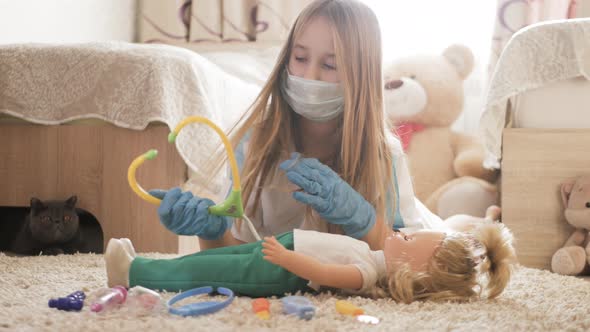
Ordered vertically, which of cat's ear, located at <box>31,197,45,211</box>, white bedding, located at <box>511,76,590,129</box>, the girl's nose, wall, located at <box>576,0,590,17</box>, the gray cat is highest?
wall, located at <box>576,0,590,17</box>

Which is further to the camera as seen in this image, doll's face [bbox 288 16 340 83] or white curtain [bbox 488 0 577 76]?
white curtain [bbox 488 0 577 76]

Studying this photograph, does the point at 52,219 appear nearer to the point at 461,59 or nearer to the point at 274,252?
the point at 274,252

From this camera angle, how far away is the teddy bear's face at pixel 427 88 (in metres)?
2.59

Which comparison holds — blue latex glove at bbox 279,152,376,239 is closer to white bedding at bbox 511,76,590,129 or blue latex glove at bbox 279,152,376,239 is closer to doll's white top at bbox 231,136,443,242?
doll's white top at bbox 231,136,443,242

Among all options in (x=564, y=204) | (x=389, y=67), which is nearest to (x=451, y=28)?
(x=389, y=67)

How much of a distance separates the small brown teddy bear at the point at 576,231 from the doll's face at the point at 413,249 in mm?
792

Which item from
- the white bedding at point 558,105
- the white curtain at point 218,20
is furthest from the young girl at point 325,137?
the white curtain at point 218,20

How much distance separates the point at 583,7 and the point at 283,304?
2.40 meters

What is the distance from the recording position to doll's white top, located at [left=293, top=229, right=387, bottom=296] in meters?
1.02

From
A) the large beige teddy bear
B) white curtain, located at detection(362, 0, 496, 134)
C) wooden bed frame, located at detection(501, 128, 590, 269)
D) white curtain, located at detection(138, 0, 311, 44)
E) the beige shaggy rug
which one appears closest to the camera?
the beige shaggy rug

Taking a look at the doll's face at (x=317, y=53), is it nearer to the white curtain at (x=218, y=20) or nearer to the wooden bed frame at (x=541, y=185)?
the wooden bed frame at (x=541, y=185)

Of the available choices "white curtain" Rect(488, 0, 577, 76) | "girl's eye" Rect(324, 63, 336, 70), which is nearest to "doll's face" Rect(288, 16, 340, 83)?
"girl's eye" Rect(324, 63, 336, 70)

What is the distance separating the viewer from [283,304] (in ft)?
2.96

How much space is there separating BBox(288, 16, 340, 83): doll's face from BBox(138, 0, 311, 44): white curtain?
1824 mm
